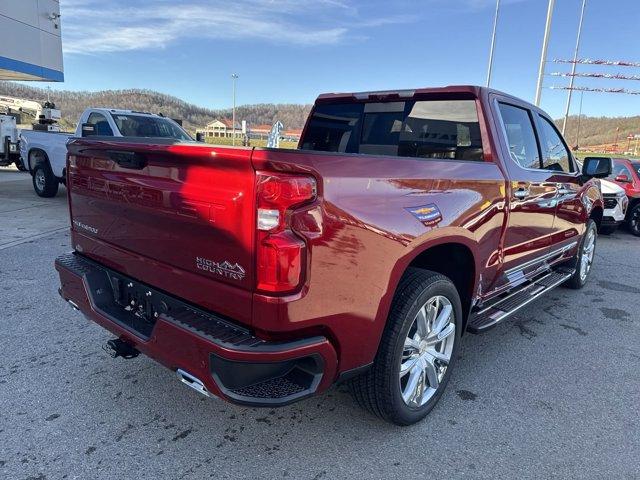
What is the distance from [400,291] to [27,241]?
6.05 metres

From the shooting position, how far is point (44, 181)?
10.6 m

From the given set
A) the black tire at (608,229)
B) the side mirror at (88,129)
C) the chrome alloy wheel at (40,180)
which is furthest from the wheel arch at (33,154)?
the black tire at (608,229)

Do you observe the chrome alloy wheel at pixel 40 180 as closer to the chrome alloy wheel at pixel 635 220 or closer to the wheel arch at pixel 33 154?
the wheel arch at pixel 33 154

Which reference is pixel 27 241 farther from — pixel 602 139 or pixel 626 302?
pixel 602 139

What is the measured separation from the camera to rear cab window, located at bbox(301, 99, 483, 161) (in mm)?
3379

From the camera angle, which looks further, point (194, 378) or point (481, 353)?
point (481, 353)

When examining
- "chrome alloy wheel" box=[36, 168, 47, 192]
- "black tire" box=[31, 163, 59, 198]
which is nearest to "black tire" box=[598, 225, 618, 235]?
"black tire" box=[31, 163, 59, 198]

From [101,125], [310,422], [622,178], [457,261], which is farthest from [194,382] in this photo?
[622,178]

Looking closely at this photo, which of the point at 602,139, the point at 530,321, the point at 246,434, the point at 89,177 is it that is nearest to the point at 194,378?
the point at 246,434

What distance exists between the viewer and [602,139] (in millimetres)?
86188

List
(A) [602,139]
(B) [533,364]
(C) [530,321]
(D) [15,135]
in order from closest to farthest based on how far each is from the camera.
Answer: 1. (B) [533,364]
2. (C) [530,321]
3. (D) [15,135]
4. (A) [602,139]

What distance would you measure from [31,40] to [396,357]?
22.6 m

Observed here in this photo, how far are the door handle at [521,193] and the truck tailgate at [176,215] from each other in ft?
7.37

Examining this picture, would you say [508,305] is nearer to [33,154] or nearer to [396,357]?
[396,357]
